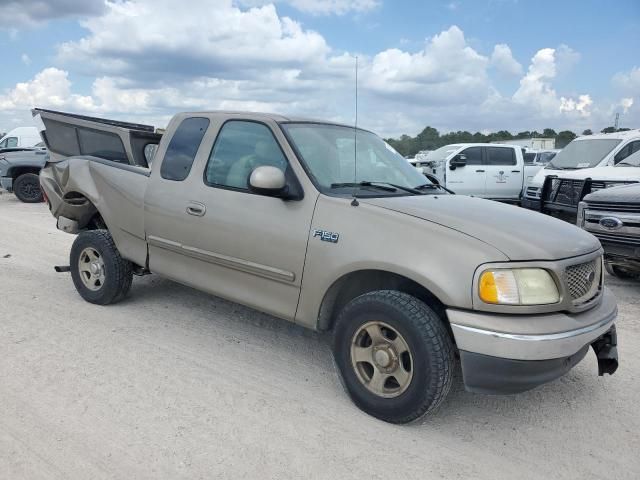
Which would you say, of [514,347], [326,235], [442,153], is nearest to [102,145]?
[326,235]

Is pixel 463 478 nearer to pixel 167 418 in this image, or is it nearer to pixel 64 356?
pixel 167 418

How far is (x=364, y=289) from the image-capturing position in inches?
135

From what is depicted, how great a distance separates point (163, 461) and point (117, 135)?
3.85 m

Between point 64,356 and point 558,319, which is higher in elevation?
point 558,319

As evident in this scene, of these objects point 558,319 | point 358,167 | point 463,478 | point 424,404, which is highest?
point 358,167

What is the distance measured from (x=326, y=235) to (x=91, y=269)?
2.91 m

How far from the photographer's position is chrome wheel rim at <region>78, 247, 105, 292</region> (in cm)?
496

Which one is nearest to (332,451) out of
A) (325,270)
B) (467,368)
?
(467,368)

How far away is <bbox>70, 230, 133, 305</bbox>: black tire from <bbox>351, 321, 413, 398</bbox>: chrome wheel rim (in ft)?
8.74

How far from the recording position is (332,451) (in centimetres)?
A: 282

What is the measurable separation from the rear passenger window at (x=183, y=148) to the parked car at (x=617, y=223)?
4.48 metres

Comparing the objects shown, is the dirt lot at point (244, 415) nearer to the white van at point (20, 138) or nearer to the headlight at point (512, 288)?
the headlight at point (512, 288)

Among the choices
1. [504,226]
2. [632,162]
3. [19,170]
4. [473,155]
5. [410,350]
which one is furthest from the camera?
[473,155]

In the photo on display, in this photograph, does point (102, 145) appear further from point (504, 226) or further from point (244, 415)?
point (504, 226)
